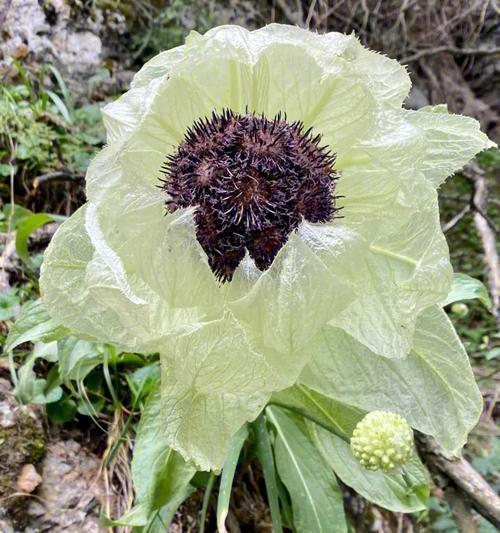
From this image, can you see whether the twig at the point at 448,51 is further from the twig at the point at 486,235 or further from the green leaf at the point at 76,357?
the green leaf at the point at 76,357

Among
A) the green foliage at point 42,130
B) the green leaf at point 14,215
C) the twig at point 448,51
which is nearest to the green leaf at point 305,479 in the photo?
the green leaf at point 14,215

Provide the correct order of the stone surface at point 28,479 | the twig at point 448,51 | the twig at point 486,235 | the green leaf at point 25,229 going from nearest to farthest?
1. the stone surface at point 28,479
2. the green leaf at point 25,229
3. the twig at point 486,235
4. the twig at point 448,51

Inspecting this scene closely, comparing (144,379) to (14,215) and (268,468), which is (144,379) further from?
(14,215)

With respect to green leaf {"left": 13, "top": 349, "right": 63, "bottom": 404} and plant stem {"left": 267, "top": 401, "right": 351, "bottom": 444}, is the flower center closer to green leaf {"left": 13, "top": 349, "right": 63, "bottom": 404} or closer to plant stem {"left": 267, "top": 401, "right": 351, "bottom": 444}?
plant stem {"left": 267, "top": 401, "right": 351, "bottom": 444}

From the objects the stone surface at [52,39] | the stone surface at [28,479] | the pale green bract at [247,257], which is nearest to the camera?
the pale green bract at [247,257]

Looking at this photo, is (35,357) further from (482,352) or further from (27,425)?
(482,352)

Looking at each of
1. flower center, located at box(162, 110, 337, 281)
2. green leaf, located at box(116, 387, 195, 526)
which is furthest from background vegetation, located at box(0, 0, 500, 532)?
flower center, located at box(162, 110, 337, 281)
